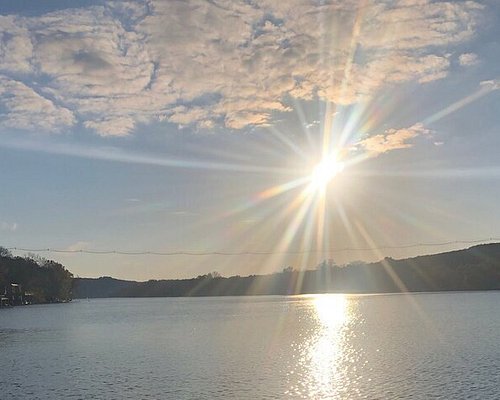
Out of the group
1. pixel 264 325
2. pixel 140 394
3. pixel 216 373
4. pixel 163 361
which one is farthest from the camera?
pixel 264 325

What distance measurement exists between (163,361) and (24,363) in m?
11.3

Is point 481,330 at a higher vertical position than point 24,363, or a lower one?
higher

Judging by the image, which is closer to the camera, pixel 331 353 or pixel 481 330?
pixel 331 353

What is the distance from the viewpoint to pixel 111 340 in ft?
215

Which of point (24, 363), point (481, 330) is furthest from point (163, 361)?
point (481, 330)

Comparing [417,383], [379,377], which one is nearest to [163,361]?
[379,377]

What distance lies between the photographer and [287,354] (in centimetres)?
4984

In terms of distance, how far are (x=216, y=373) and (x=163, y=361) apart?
7981mm

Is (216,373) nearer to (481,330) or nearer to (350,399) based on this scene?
(350,399)

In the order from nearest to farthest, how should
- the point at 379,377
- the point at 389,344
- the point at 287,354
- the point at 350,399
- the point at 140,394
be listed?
the point at 350,399 < the point at 140,394 < the point at 379,377 < the point at 287,354 < the point at 389,344

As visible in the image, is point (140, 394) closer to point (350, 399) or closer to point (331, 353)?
point (350, 399)

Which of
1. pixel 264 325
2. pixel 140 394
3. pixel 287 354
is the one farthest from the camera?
pixel 264 325

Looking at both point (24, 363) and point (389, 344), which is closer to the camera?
point (24, 363)

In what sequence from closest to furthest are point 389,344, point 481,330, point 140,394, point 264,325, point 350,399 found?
1. point 350,399
2. point 140,394
3. point 389,344
4. point 481,330
5. point 264,325
